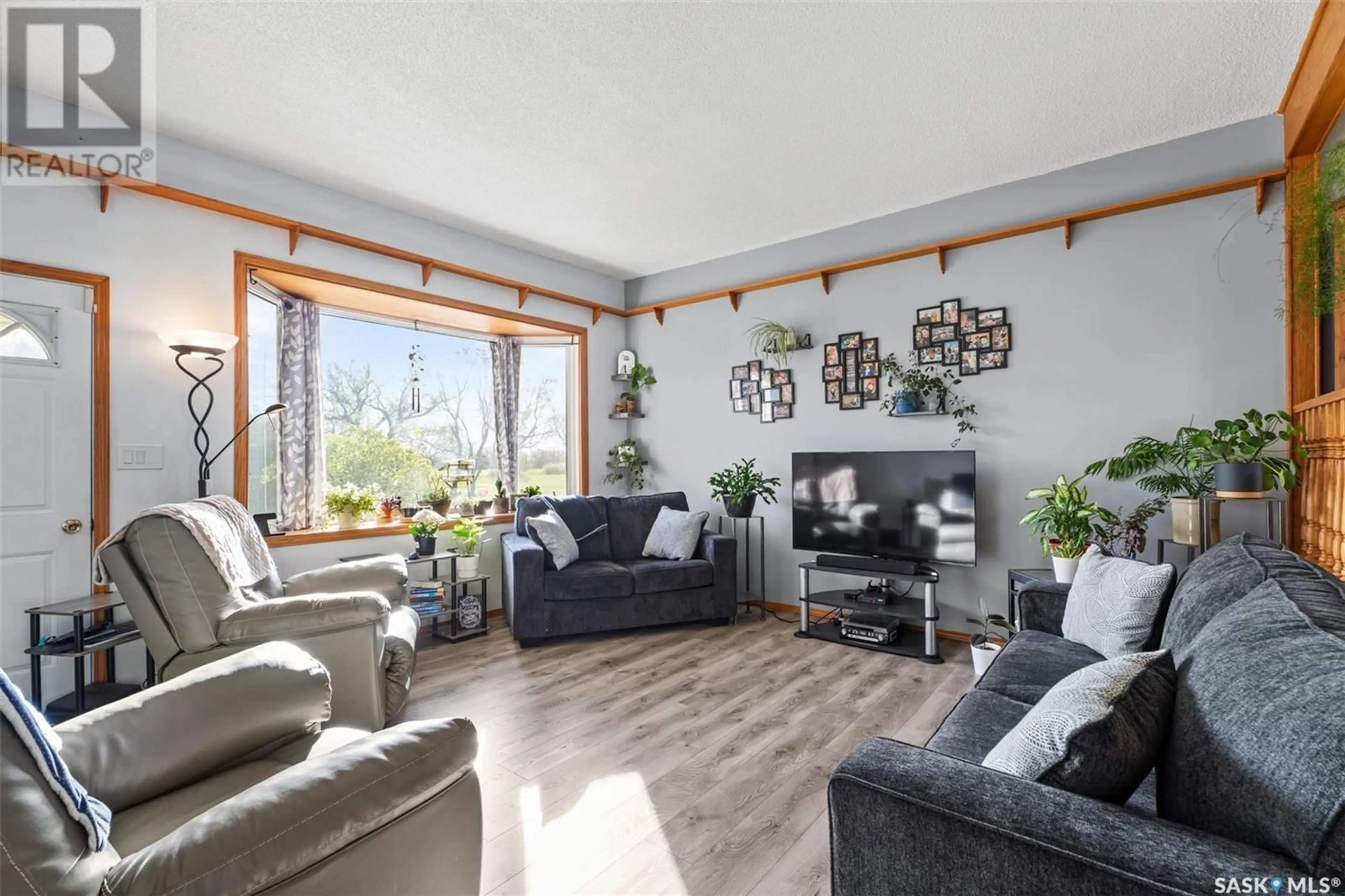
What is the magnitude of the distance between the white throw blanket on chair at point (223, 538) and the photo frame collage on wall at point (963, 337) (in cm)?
393

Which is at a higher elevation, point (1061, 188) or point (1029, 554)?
point (1061, 188)

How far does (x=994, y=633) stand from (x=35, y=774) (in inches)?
164

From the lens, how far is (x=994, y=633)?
373 centimetres

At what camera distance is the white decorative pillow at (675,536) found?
4.29 metres

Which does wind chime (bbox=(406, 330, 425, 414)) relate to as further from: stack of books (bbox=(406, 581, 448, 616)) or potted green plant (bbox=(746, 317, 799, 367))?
potted green plant (bbox=(746, 317, 799, 367))

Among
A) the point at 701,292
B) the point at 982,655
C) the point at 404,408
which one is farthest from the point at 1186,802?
the point at 404,408

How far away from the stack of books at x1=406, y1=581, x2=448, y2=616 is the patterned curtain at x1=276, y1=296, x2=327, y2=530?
0.87m

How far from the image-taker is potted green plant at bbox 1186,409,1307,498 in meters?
2.56

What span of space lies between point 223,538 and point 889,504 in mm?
3547

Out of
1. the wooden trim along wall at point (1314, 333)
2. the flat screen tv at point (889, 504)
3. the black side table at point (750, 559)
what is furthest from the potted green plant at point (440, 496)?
the wooden trim along wall at point (1314, 333)

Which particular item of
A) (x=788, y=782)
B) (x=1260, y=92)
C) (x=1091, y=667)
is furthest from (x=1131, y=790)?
(x=1260, y=92)

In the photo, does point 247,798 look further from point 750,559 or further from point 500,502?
point 750,559

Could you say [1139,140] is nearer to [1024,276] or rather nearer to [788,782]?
[1024,276]

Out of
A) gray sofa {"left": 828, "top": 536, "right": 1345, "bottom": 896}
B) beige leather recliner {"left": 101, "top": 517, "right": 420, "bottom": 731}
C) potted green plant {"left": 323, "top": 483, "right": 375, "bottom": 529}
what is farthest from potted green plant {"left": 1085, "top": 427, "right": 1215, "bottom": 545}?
potted green plant {"left": 323, "top": 483, "right": 375, "bottom": 529}
